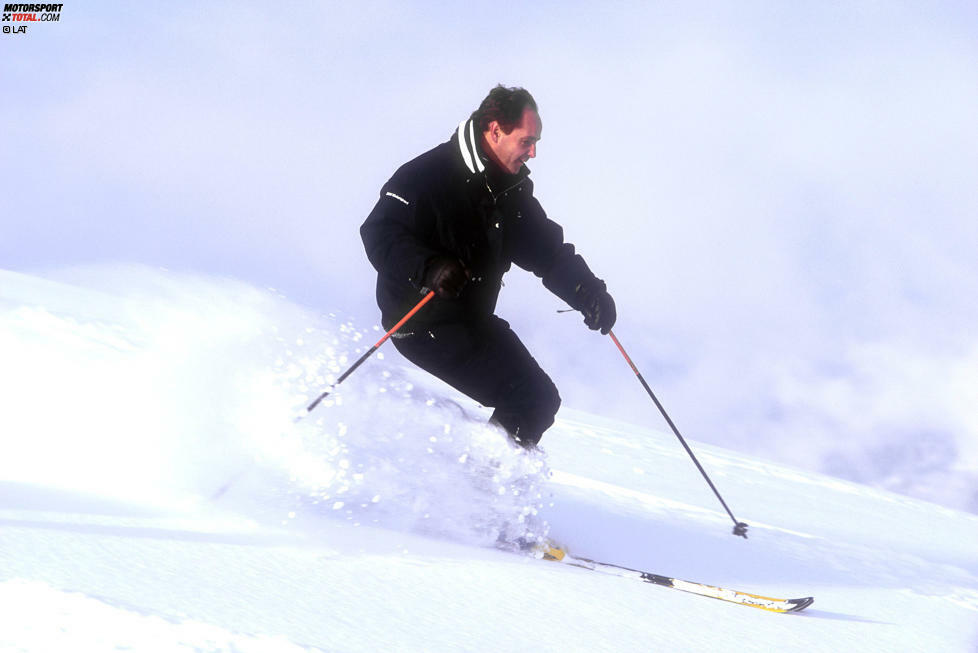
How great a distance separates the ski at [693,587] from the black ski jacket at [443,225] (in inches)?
48.2

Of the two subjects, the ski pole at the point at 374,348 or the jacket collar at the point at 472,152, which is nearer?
the ski pole at the point at 374,348

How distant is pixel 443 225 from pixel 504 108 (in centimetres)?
61

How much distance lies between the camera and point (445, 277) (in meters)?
3.54

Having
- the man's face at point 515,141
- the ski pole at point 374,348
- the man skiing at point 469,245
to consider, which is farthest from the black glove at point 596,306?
the ski pole at point 374,348

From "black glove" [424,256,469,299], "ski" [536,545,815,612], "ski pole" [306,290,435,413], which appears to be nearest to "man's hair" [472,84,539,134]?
"black glove" [424,256,469,299]

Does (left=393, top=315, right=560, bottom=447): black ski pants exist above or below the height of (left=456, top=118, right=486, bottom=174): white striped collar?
below

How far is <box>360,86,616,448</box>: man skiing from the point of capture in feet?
12.5

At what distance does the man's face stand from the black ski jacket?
58 mm

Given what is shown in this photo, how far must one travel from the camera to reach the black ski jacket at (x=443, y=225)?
380 cm

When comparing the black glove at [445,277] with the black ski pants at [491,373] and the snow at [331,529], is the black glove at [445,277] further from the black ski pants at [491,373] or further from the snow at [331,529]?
the snow at [331,529]

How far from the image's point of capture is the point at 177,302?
848 centimetres

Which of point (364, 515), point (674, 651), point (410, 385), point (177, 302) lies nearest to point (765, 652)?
point (674, 651)

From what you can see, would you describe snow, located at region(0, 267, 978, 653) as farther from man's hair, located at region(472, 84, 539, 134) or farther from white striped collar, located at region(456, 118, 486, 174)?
man's hair, located at region(472, 84, 539, 134)

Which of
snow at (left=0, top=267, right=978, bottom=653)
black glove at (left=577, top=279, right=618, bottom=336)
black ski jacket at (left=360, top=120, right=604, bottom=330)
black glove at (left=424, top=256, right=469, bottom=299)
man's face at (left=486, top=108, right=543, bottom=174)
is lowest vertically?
snow at (left=0, top=267, right=978, bottom=653)
